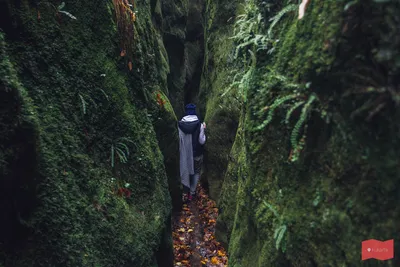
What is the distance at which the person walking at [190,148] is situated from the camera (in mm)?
9078

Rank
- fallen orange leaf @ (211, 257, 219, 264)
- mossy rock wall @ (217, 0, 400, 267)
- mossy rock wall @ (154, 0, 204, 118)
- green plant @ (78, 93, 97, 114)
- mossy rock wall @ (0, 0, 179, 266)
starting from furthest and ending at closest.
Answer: mossy rock wall @ (154, 0, 204, 118), fallen orange leaf @ (211, 257, 219, 264), green plant @ (78, 93, 97, 114), mossy rock wall @ (0, 0, 179, 266), mossy rock wall @ (217, 0, 400, 267)

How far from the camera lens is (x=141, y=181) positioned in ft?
14.9

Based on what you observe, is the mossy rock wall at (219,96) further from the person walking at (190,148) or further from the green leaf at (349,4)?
the green leaf at (349,4)

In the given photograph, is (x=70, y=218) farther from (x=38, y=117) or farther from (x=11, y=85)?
(x=11, y=85)

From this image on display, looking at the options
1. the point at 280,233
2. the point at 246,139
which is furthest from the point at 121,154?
the point at 280,233

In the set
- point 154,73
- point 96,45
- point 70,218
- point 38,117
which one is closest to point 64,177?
point 70,218

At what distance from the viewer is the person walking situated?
9.08 metres

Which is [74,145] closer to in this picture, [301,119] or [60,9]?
[60,9]

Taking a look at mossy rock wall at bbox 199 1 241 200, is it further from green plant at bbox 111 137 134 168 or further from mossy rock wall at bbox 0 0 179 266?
green plant at bbox 111 137 134 168

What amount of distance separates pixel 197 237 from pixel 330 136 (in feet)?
19.0

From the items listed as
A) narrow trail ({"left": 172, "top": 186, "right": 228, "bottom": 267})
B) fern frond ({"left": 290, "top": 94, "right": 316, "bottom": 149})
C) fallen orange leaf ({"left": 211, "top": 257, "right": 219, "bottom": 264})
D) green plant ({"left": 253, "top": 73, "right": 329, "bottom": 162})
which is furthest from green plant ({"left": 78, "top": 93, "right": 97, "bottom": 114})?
fallen orange leaf ({"left": 211, "top": 257, "right": 219, "bottom": 264})

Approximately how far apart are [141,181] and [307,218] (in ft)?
8.79

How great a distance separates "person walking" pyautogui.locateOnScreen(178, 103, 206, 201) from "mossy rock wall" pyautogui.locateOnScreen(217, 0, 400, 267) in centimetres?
589

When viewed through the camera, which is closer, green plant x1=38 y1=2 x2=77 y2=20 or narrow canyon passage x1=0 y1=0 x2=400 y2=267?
narrow canyon passage x1=0 y1=0 x2=400 y2=267
